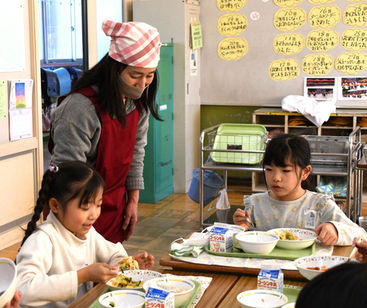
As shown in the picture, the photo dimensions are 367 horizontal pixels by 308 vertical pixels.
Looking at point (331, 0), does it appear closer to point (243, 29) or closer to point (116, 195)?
point (243, 29)

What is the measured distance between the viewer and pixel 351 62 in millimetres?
4754

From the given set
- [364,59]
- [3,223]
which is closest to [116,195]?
[3,223]

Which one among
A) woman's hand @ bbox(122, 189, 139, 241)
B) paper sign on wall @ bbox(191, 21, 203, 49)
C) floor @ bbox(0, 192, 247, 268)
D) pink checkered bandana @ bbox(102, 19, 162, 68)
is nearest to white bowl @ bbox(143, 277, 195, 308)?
woman's hand @ bbox(122, 189, 139, 241)

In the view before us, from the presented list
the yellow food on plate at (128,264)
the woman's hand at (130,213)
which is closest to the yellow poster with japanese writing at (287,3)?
the woman's hand at (130,213)

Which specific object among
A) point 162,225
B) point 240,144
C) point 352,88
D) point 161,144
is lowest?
point 162,225

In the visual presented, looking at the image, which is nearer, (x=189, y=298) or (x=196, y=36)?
(x=189, y=298)

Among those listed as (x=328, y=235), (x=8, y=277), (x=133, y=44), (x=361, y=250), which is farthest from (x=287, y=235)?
(x=8, y=277)

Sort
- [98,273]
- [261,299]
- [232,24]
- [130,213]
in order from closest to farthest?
[261,299], [98,273], [130,213], [232,24]

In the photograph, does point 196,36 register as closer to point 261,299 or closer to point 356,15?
point 356,15

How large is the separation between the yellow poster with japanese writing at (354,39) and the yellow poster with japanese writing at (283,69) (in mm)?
504

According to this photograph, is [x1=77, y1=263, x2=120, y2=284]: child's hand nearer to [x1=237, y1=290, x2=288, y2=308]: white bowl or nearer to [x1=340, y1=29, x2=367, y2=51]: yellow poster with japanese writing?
[x1=237, y1=290, x2=288, y2=308]: white bowl

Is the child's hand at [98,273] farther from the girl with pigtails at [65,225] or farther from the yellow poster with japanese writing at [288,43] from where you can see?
the yellow poster with japanese writing at [288,43]

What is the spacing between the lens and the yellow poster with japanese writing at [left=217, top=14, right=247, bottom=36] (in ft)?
16.4

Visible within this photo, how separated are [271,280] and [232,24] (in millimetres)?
4226
